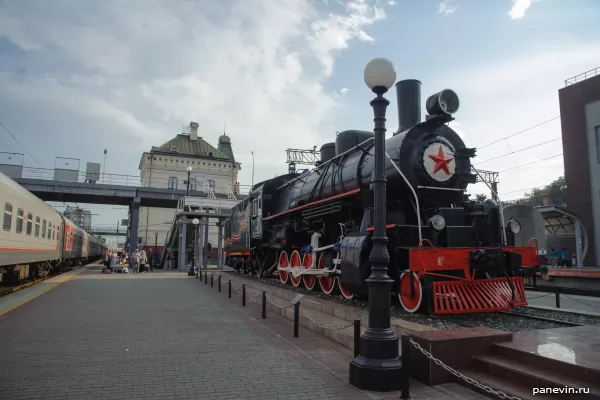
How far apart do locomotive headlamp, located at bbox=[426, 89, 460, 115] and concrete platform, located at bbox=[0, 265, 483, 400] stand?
16.4ft

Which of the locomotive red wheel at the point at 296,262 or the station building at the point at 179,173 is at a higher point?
the station building at the point at 179,173

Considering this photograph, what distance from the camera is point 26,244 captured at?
13242mm

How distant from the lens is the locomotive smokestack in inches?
357

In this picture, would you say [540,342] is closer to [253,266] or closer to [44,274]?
[253,266]

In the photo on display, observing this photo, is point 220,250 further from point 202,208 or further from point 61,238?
point 61,238

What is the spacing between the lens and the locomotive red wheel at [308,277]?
11.6 meters

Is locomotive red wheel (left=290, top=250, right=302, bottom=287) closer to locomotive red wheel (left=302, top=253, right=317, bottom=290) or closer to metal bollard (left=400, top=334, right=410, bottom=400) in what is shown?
locomotive red wheel (left=302, top=253, right=317, bottom=290)

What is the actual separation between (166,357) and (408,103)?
274 inches

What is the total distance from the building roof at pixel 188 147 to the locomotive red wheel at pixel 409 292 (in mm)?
46309

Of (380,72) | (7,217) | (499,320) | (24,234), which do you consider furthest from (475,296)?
(24,234)

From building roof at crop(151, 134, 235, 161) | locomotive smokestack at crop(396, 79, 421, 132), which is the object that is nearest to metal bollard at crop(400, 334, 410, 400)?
locomotive smokestack at crop(396, 79, 421, 132)

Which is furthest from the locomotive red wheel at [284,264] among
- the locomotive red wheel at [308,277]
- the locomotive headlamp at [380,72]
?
the locomotive headlamp at [380,72]

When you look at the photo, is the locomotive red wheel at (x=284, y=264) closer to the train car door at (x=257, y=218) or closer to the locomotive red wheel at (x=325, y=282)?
the train car door at (x=257, y=218)

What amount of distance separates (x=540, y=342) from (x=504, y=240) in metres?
3.84
